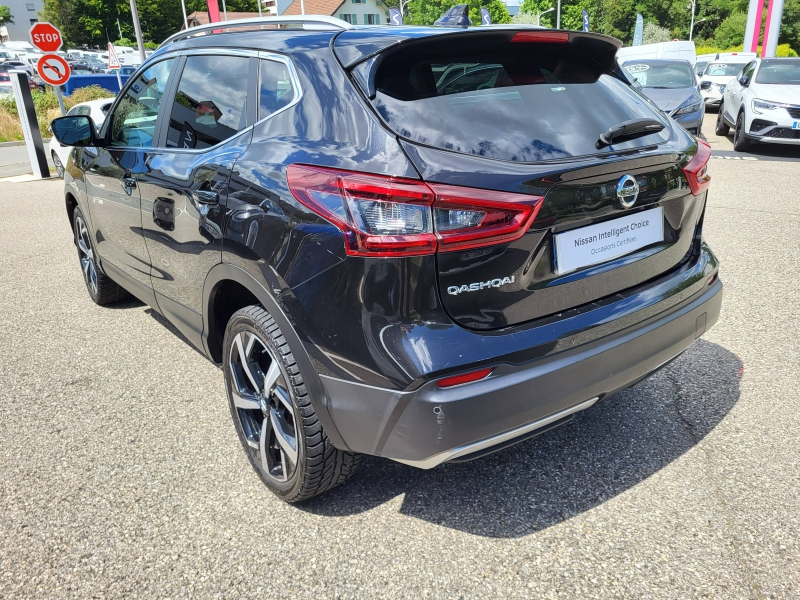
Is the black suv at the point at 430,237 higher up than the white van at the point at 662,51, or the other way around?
the black suv at the point at 430,237

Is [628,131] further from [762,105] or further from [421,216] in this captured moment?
[762,105]

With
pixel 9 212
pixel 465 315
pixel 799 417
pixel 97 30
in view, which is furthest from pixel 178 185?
pixel 97 30

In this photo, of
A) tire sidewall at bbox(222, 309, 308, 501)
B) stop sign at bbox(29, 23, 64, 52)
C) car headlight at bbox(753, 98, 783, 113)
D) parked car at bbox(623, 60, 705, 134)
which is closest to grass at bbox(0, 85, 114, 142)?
stop sign at bbox(29, 23, 64, 52)

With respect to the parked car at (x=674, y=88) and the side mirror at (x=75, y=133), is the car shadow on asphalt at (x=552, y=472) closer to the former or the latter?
the side mirror at (x=75, y=133)

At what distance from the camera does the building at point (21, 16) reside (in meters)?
87.7

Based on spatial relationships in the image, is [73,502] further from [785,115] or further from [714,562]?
[785,115]

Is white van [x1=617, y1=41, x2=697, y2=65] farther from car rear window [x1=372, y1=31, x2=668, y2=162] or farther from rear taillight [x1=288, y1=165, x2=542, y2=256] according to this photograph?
rear taillight [x1=288, y1=165, x2=542, y2=256]

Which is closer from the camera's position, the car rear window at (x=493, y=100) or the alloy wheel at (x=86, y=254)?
the car rear window at (x=493, y=100)

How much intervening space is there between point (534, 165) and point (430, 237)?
0.43m

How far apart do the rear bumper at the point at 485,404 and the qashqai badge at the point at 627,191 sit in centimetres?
43

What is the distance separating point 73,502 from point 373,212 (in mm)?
1784

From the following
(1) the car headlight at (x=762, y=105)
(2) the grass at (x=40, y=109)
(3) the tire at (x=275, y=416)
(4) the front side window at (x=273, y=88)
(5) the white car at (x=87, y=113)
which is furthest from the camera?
(2) the grass at (x=40, y=109)

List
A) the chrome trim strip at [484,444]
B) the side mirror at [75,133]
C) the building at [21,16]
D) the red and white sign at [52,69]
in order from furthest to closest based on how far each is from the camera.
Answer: the building at [21,16]
the red and white sign at [52,69]
the side mirror at [75,133]
the chrome trim strip at [484,444]

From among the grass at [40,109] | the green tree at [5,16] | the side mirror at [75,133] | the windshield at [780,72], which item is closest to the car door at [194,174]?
the side mirror at [75,133]
